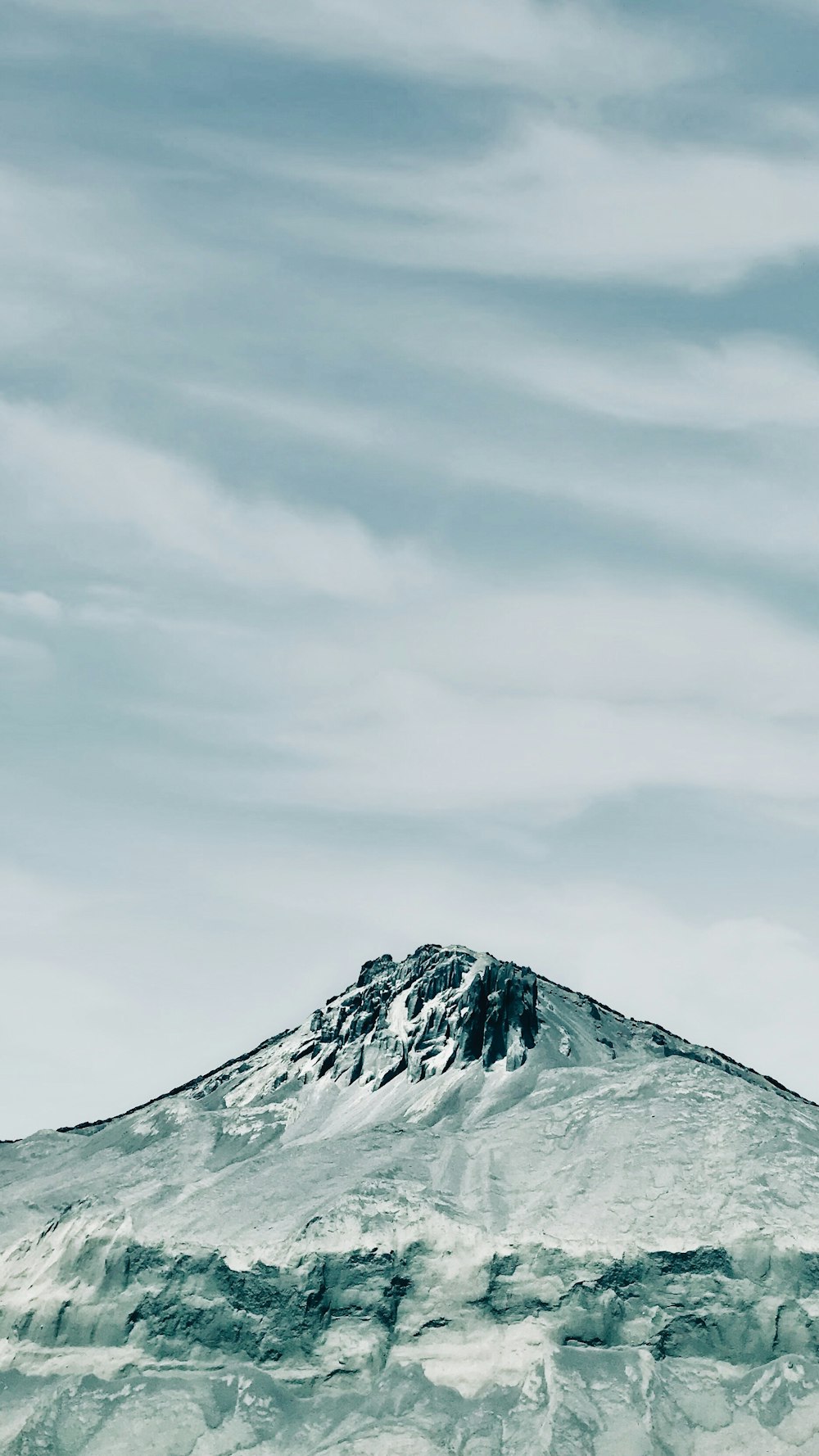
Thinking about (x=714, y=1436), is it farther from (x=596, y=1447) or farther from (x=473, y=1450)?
(x=473, y=1450)

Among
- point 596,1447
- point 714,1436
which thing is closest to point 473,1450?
point 596,1447

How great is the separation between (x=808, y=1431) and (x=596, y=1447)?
28.3 metres

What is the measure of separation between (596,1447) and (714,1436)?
16661mm

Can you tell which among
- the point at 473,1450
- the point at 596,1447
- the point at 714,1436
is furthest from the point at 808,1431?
the point at 473,1450

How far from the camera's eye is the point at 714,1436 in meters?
200

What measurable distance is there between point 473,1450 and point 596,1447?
54.6 feet

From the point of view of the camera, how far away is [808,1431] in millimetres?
195750

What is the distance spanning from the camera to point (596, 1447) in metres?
197

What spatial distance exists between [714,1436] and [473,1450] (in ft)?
108

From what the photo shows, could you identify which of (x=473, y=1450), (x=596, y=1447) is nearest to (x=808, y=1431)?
(x=596, y=1447)

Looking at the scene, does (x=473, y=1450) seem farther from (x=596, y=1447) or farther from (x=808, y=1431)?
(x=808, y=1431)

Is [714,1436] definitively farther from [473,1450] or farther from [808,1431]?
[473,1450]

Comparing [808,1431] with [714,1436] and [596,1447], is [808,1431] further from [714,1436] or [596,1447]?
[596,1447]
